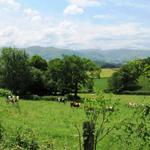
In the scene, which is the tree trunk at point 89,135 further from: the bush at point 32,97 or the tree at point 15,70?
the tree at point 15,70

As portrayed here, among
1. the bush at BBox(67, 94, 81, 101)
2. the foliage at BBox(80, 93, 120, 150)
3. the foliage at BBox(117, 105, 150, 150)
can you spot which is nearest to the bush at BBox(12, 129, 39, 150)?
the foliage at BBox(80, 93, 120, 150)

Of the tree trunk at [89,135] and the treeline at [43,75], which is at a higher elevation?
the tree trunk at [89,135]

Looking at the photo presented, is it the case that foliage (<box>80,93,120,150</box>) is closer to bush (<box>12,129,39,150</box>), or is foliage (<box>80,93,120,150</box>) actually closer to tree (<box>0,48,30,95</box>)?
bush (<box>12,129,39,150</box>)

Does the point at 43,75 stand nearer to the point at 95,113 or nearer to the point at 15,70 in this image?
the point at 15,70

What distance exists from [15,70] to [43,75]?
5.26 metres

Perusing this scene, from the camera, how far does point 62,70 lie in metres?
72.3

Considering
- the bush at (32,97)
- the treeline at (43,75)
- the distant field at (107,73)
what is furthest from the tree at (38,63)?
the distant field at (107,73)

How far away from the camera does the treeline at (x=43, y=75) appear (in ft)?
229

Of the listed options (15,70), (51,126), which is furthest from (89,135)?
(15,70)

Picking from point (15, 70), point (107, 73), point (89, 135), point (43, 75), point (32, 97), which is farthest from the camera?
point (107, 73)

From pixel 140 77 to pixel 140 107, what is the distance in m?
0.64

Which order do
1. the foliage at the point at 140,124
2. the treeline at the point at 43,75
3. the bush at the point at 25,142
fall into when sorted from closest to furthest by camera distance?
the foliage at the point at 140,124 → the bush at the point at 25,142 → the treeline at the point at 43,75

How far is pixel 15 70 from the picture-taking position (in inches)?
2778

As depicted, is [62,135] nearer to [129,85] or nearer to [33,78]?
[33,78]
